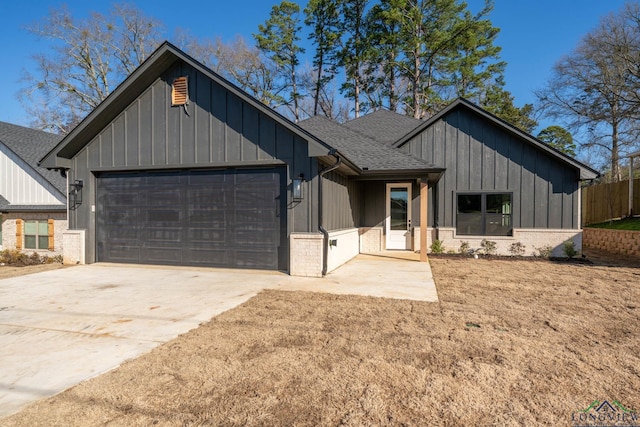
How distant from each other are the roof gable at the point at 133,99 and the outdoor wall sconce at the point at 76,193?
22.5 inches

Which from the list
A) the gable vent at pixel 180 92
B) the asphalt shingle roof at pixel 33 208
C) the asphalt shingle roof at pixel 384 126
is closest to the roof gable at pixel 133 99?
the gable vent at pixel 180 92

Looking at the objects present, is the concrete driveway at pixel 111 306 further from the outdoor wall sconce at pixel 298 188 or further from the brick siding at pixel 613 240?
the brick siding at pixel 613 240

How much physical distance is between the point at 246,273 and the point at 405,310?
4.28 m

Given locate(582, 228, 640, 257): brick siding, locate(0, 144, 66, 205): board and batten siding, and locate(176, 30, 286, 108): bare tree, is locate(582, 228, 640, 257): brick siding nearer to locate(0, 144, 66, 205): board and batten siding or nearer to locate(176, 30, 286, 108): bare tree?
locate(0, 144, 66, 205): board and batten siding

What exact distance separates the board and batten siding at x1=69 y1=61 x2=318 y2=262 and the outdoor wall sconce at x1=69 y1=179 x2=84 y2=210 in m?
0.15

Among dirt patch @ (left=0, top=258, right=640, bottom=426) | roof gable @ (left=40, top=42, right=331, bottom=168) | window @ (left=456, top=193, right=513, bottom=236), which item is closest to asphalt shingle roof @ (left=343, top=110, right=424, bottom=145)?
window @ (left=456, top=193, right=513, bottom=236)

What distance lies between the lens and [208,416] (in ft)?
8.18

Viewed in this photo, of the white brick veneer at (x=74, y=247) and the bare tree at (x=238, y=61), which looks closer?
the white brick veneer at (x=74, y=247)

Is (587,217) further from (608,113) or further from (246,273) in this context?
(246,273)

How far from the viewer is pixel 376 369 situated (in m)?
3.23

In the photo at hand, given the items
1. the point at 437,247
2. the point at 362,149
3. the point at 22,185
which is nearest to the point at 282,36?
the point at 362,149

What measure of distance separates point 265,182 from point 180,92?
3.29 meters

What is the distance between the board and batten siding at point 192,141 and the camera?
7977 millimetres

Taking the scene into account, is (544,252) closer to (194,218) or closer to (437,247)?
(437,247)
